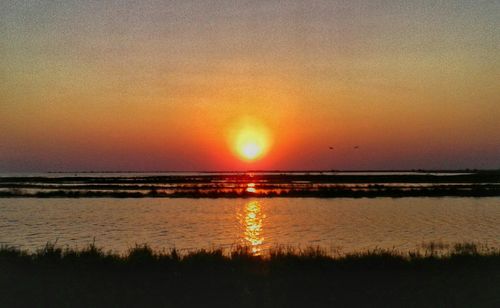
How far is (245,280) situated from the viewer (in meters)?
11.5

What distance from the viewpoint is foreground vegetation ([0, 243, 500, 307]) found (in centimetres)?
1012

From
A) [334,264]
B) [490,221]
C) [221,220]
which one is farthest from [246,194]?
[334,264]

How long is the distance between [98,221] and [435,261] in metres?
21.6

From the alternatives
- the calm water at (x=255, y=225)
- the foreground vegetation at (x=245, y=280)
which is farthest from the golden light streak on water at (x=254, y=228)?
the foreground vegetation at (x=245, y=280)

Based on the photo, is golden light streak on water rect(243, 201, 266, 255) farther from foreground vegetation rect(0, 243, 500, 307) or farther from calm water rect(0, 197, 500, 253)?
foreground vegetation rect(0, 243, 500, 307)

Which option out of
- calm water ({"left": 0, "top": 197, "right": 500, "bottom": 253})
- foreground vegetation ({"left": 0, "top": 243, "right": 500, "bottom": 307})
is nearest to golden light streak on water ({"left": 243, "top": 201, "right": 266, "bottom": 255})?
calm water ({"left": 0, "top": 197, "right": 500, "bottom": 253})

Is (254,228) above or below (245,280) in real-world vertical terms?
below

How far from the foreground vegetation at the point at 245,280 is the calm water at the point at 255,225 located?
233 inches

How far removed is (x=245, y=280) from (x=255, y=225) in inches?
642

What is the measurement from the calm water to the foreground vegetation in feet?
19.4

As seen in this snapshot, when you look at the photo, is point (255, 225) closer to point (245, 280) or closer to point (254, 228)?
point (254, 228)

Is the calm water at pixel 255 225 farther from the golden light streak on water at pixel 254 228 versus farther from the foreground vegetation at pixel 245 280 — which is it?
the foreground vegetation at pixel 245 280

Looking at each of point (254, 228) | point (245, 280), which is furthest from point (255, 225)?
point (245, 280)

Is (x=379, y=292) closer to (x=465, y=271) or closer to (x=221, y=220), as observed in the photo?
(x=465, y=271)
